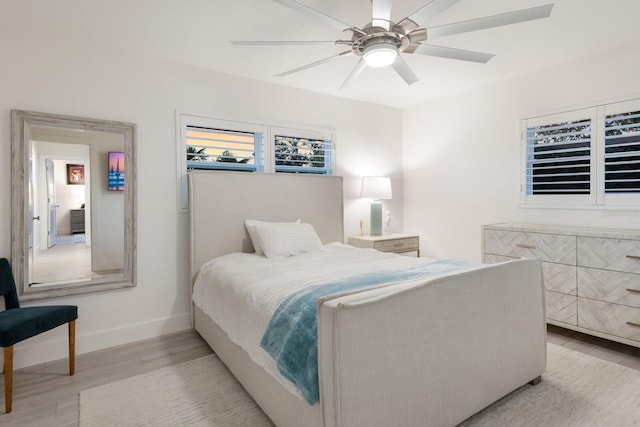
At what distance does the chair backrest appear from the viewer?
2.43 m

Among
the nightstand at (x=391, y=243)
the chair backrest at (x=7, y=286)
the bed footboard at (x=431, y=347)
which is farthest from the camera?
Result: the nightstand at (x=391, y=243)

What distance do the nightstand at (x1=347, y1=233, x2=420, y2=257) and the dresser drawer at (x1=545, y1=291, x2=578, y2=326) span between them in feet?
5.19

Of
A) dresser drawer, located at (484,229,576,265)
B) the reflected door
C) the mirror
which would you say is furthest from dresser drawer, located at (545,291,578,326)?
the reflected door

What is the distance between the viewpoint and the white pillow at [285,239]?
3.09 m

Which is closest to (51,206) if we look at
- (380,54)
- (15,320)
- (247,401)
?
(15,320)

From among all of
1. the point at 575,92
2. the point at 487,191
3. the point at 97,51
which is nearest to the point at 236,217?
the point at 97,51

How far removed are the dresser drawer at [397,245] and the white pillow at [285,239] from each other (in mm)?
997

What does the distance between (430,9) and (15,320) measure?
304cm

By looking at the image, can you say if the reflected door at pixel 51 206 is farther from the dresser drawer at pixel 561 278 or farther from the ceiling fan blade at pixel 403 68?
the dresser drawer at pixel 561 278

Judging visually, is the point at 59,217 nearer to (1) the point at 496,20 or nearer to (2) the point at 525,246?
(1) the point at 496,20

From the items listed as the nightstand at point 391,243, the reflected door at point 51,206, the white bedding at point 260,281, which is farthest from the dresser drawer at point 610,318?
the reflected door at point 51,206

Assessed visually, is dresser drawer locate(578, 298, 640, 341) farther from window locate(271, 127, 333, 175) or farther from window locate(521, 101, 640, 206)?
window locate(271, 127, 333, 175)

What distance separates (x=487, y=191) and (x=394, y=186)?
1.27m

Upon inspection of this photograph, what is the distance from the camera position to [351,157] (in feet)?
14.6
